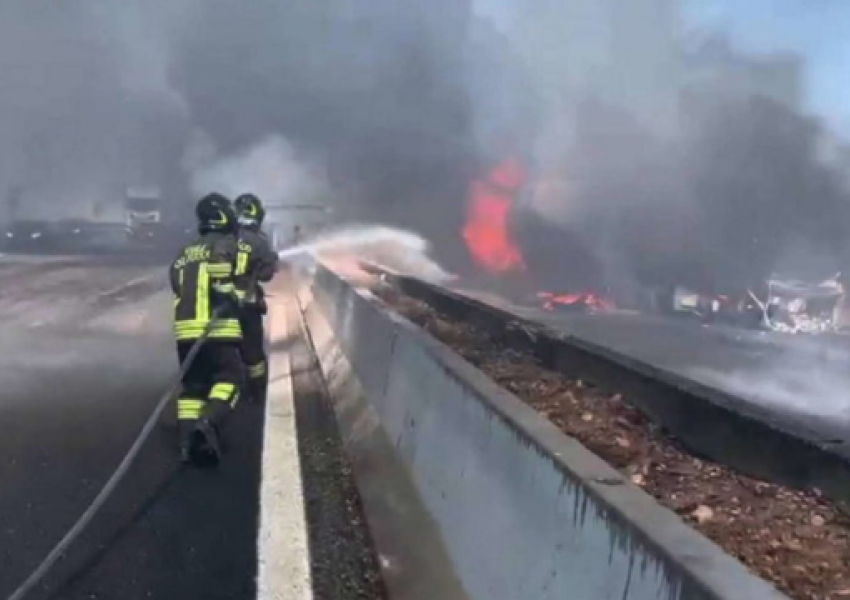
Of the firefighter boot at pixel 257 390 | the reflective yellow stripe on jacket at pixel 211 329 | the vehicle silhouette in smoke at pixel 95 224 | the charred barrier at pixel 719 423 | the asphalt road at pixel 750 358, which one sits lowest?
the vehicle silhouette in smoke at pixel 95 224

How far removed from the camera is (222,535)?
515 centimetres

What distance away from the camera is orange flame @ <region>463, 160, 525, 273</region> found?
2572 centimetres

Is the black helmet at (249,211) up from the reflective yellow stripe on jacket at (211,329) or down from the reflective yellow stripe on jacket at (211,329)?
up

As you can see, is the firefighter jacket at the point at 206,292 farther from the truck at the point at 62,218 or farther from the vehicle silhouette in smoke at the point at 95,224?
the truck at the point at 62,218

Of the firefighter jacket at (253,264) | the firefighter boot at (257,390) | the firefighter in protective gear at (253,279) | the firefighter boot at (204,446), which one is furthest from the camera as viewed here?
the firefighter boot at (257,390)

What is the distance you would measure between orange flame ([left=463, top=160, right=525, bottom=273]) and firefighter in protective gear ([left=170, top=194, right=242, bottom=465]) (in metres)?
18.3

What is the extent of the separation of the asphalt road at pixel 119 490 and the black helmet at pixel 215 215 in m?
1.33

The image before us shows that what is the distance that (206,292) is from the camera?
274 inches

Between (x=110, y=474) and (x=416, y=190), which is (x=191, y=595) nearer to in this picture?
(x=110, y=474)

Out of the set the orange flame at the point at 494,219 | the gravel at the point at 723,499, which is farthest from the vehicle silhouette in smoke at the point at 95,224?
the gravel at the point at 723,499

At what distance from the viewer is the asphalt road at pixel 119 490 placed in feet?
14.9

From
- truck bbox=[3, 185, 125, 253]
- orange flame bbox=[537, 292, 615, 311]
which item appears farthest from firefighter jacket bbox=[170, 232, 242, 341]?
truck bbox=[3, 185, 125, 253]

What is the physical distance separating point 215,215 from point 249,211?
172 cm

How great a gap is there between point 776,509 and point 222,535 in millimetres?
2609
